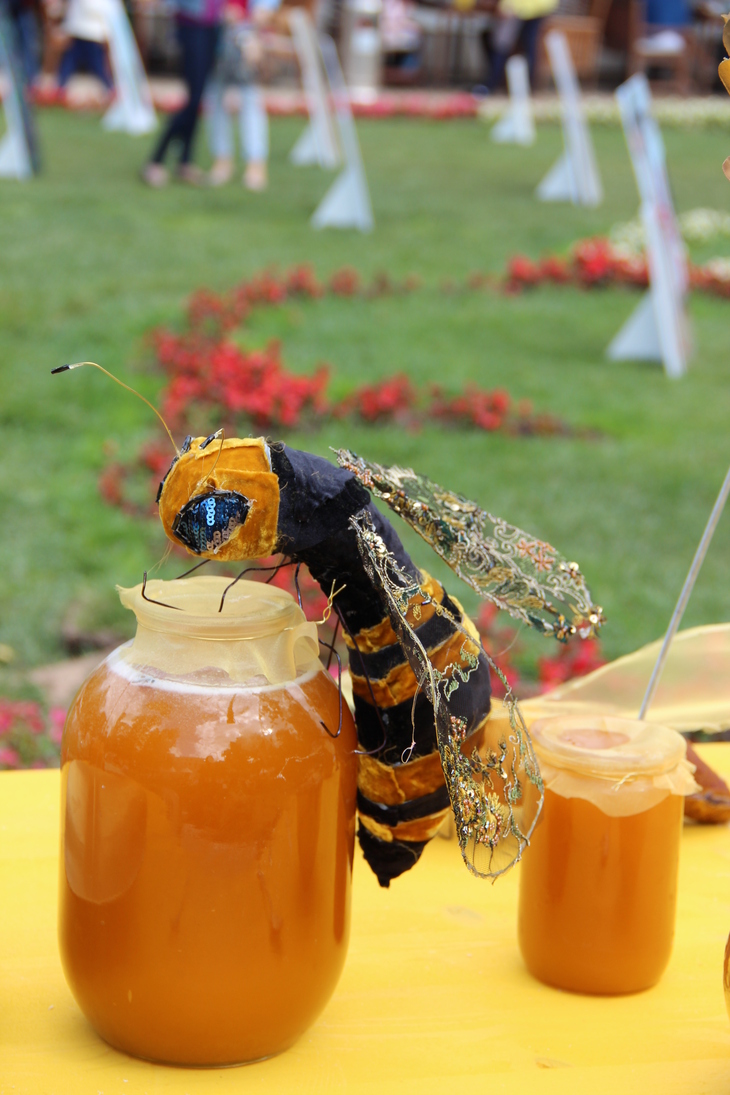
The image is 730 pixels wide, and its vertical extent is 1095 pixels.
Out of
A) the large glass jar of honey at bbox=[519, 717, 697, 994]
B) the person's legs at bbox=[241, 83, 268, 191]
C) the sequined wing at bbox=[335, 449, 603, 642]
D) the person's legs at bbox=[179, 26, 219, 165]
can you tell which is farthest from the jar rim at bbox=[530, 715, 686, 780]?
the person's legs at bbox=[241, 83, 268, 191]

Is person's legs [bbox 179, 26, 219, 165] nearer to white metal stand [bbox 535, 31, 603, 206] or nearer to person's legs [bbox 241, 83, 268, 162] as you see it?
person's legs [bbox 241, 83, 268, 162]

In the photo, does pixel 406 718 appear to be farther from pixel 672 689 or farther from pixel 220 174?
pixel 220 174

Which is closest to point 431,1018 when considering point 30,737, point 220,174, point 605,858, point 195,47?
point 605,858

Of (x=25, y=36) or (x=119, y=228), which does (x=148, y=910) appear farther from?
(x=25, y=36)

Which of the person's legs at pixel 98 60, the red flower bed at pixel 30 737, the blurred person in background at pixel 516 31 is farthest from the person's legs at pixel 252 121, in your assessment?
the blurred person in background at pixel 516 31

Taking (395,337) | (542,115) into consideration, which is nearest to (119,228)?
(395,337)
